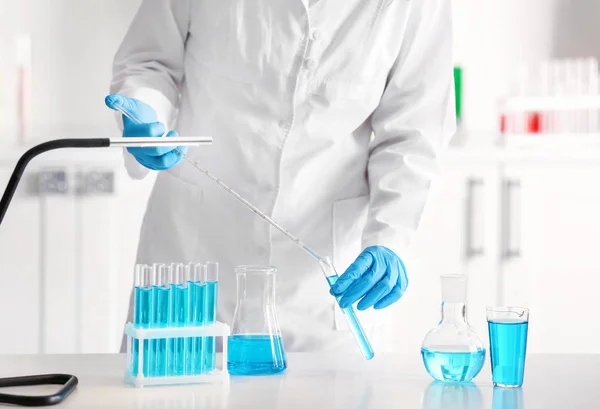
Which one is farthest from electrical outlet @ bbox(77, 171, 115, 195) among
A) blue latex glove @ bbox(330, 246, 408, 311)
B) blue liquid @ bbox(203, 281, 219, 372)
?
blue liquid @ bbox(203, 281, 219, 372)

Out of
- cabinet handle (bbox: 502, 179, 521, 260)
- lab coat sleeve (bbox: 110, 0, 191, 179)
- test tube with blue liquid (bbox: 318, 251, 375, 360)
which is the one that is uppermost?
lab coat sleeve (bbox: 110, 0, 191, 179)

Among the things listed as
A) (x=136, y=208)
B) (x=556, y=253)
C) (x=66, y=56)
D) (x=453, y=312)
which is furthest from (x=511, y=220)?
(x=453, y=312)

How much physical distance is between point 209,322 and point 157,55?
69cm

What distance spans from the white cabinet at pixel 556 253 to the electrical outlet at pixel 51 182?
1.38 meters

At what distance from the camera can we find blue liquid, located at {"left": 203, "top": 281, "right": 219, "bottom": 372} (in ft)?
4.13

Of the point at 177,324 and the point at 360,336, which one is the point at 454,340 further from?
the point at 177,324

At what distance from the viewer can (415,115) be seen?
5.65 feet

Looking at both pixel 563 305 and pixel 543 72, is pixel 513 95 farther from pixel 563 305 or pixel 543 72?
pixel 563 305

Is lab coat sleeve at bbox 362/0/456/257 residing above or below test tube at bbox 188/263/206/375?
above

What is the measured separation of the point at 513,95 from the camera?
3.08 metres

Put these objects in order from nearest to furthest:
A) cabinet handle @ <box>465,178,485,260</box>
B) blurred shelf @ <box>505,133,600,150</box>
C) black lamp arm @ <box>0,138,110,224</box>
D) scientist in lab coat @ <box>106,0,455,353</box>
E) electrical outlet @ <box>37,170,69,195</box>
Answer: black lamp arm @ <box>0,138,110,224</box> < scientist in lab coat @ <box>106,0,455,353</box> < electrical outlet @ <box>37,170,69,195</box> < cabinet handle @ <box>465,178,485,260</box> < blurred shelf @ <box>505,133,600,150</box>

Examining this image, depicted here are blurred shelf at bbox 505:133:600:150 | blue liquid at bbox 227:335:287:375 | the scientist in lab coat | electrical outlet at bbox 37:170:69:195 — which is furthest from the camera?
blurred shelf at bbox 505:133:600:150

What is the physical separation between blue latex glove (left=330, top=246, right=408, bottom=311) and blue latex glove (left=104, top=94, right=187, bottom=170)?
0.34 m

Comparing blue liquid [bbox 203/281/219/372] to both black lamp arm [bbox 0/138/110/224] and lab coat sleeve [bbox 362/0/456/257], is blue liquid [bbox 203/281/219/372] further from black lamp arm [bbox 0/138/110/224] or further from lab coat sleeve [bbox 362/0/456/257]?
lab coat sleeve [bbox 362/0/456/257]
